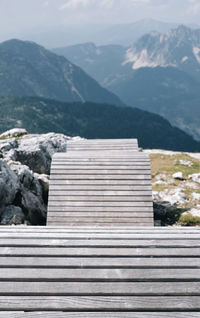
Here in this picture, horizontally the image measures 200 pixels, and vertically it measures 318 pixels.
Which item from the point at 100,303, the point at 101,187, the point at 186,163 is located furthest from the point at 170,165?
the point at 100,303

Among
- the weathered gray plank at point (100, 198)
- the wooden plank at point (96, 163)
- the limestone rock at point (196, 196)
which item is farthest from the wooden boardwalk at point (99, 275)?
the limestone rock at point (196, 196)

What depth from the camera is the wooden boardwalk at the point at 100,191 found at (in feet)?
26.2

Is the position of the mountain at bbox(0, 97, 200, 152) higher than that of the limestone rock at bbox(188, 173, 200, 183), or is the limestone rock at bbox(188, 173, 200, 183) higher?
the limestone rock at bbox(188, 173, 200, 183)

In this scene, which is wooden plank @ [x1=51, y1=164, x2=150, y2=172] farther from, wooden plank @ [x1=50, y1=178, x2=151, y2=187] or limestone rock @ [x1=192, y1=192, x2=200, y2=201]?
limestone rock @ [x1=192, y1=192, x2=200, y2=201]

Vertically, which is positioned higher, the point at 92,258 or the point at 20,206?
the point at 92,258

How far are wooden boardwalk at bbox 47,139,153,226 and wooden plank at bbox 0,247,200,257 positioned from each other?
3466mm

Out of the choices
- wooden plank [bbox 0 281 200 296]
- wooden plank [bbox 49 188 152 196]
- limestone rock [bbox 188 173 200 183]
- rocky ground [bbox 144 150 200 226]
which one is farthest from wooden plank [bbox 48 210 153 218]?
limestone rock [bbox 188 173 200 183]

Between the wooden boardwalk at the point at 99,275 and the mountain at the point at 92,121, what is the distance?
444 ft

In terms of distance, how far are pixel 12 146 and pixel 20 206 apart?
17.9ft

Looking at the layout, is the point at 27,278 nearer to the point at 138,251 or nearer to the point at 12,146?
the point at 138,251

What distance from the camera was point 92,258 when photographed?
4.27m

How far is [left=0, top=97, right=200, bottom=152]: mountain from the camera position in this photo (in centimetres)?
14512

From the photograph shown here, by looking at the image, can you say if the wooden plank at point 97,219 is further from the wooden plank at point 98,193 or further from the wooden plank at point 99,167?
the wooden plank at point 99,167

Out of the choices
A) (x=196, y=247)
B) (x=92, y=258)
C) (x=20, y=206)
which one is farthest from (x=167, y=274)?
(x=20, y=206)
